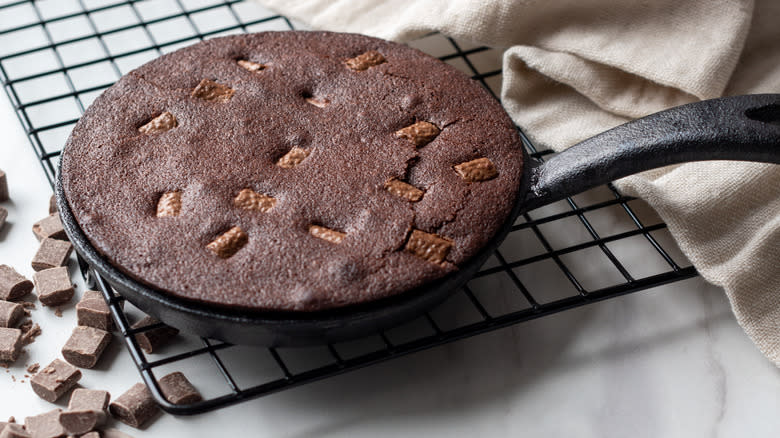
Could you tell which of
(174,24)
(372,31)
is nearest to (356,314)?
(372,31)

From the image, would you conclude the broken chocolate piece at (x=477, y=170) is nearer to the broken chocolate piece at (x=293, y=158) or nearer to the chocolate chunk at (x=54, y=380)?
the broken chocolate piece at (x=293, y=158)

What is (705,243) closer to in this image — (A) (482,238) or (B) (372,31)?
(A) (482,238)

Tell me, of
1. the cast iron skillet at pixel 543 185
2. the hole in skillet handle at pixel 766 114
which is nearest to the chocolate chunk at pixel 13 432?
the cast iron skillet at pixel 543 185

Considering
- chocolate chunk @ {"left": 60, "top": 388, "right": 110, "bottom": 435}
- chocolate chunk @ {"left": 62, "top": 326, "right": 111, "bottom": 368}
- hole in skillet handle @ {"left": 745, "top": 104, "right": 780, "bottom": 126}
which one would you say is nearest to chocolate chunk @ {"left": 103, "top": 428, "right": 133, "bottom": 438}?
chocolate chunk @ {"left": 60, "top": 388, "right": 110, "bottom": 435}

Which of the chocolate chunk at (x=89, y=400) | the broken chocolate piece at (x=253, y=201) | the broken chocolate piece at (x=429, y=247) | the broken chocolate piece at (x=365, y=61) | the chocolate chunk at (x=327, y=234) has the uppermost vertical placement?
the broken chocolate piece at (x=365, y=61)

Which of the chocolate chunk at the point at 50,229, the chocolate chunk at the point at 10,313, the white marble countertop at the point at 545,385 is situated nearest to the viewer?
the white marble countertop at the point at 545,385
